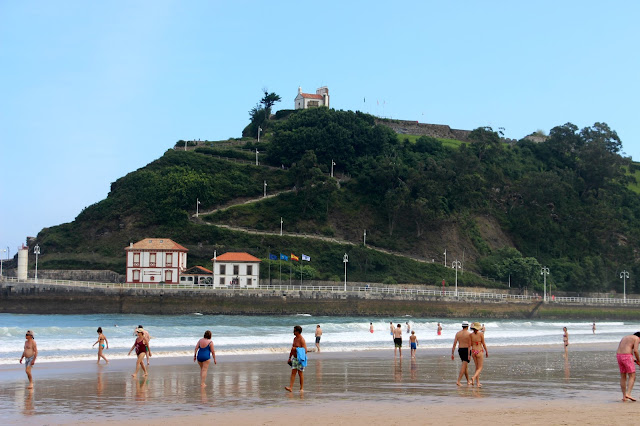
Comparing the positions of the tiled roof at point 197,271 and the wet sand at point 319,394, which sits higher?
the tiled roof at point 197,271

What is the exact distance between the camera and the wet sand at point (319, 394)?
13.9m

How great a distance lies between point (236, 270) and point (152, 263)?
31.2 ft

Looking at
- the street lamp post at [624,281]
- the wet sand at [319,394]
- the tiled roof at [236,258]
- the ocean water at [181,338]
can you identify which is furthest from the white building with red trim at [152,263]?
the street lamp post at [624,281]

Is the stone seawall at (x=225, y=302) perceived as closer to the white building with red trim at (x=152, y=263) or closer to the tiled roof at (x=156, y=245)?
the white building with red trim at (x=152, y=263)

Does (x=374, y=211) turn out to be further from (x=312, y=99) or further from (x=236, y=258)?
(x=312, y=99)

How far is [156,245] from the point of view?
260 ft

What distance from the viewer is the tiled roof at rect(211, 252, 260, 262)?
77312 mm

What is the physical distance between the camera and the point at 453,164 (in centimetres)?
10550

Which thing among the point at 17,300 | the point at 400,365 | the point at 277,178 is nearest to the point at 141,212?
the point at 277,178

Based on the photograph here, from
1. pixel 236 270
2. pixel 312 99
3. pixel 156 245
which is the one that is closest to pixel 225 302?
pixel 236 270

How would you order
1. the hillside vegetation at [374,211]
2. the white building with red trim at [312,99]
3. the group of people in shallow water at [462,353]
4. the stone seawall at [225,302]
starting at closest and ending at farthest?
the group of people in shallow water at [462,353], the stone seawall at [225,302], the hillside vegetation at [374,211], the white building with red trim at [312,99]

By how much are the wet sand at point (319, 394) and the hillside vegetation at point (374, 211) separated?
5641 cm

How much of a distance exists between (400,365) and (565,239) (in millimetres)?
84383

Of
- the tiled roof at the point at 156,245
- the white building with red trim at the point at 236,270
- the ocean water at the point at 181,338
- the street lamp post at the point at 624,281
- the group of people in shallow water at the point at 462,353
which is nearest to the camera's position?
the group of people in shallow water at the point at 462,353
